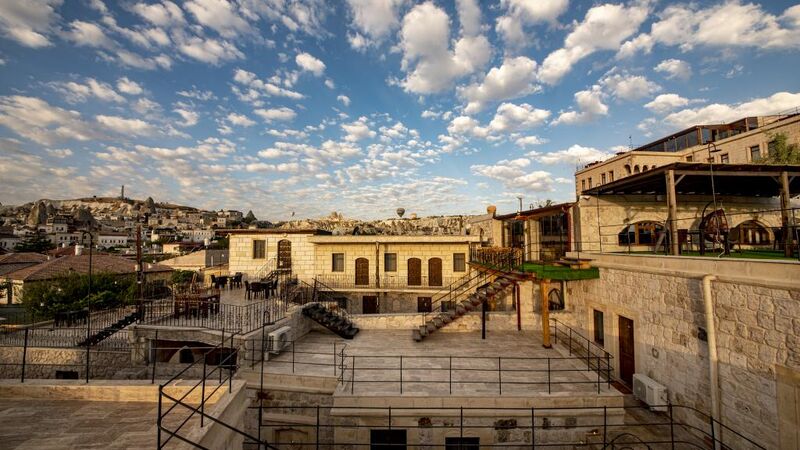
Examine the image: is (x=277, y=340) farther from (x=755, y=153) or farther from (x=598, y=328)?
(x=755, y=153)

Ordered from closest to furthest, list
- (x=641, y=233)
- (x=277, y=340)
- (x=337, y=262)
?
(x=277, y=340) → (x=641, y=233) → (x=337, y=262)

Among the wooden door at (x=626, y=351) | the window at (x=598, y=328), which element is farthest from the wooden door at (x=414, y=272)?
the wooden door at (x=626, y=351)

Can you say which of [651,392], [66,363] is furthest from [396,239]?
[66,363]

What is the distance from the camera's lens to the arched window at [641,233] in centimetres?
1463

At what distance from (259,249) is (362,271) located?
22.1ft

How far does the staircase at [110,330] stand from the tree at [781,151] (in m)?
35.4

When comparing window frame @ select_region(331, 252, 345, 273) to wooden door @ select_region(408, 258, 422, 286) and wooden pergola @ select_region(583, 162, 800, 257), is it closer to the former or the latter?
wooden door @ select_region(408, 258, 422, 286)

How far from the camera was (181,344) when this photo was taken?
12688 millimetres

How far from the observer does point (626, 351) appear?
36.7 feet

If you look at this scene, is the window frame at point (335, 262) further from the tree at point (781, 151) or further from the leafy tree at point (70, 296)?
the tree at point (781, 151)

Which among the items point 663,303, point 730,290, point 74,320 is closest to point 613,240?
point 663,303

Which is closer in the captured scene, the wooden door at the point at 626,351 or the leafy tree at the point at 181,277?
the wooden door at the point at 626,351

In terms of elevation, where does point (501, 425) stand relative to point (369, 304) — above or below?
below

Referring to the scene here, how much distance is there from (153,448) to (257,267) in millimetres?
16313
